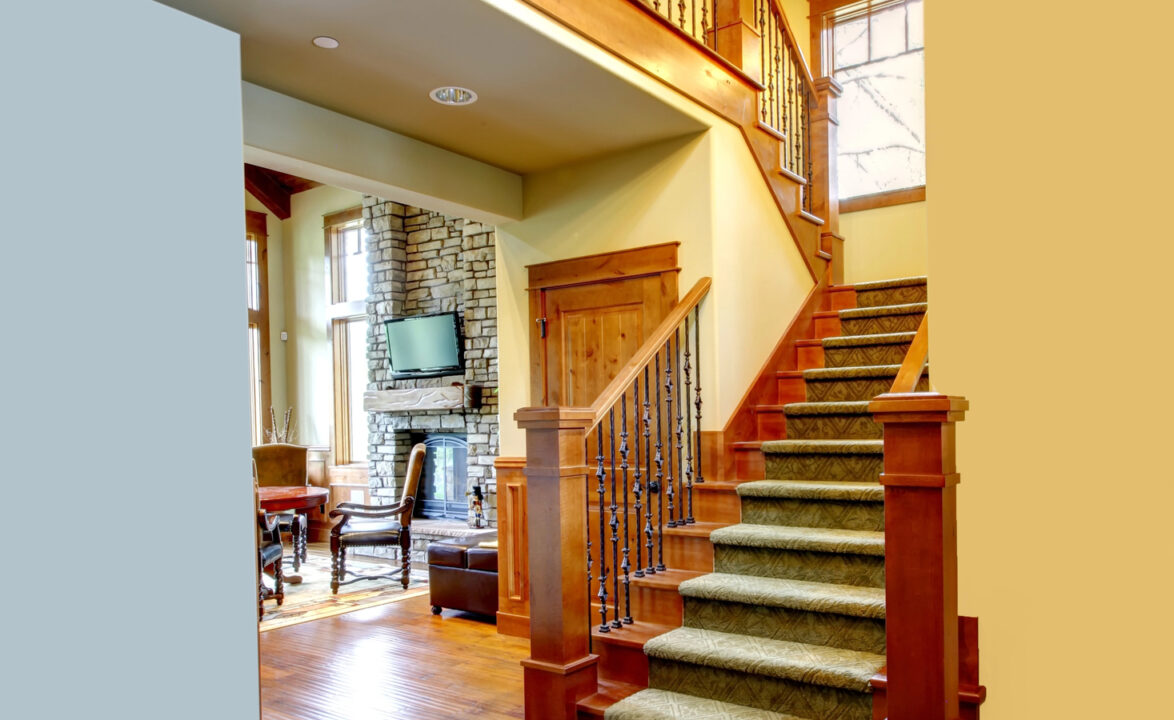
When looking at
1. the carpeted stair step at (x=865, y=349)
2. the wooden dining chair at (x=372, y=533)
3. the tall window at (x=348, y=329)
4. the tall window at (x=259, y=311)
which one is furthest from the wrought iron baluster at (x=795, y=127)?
the tall window at (x=259, y=311)

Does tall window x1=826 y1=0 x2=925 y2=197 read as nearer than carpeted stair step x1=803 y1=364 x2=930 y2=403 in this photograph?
No

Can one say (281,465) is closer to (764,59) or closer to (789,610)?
(764,59)

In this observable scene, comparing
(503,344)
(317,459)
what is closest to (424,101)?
(503,344)

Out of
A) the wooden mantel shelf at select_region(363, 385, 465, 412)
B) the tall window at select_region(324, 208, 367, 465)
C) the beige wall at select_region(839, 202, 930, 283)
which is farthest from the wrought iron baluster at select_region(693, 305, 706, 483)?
the tall window at select_region(324, 208, 367, 465)

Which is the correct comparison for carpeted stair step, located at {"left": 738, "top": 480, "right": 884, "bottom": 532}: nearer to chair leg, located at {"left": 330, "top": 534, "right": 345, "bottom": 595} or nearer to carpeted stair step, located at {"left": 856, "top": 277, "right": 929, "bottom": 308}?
carpeted stair step, located at {"left": 856, "top": 277, "right": 929, "bottom": 308}

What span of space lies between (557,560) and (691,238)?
1.90m

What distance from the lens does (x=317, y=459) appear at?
902cm

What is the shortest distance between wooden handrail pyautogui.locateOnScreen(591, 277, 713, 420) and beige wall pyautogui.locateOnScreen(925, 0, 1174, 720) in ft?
3.87

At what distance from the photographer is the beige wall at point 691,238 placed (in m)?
4.04

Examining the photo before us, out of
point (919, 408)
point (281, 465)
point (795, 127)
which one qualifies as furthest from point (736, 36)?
point (281, 465)

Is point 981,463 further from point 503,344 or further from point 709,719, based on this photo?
point 503,344

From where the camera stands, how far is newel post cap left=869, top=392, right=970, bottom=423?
7.74 feet

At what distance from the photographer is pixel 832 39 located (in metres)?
5.89

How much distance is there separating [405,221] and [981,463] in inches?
247
